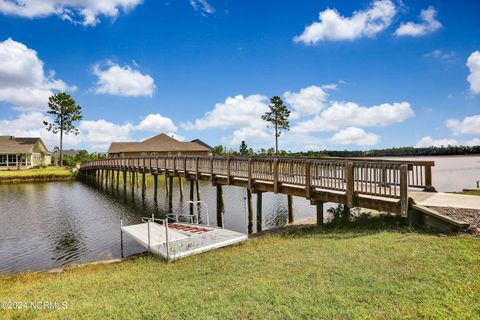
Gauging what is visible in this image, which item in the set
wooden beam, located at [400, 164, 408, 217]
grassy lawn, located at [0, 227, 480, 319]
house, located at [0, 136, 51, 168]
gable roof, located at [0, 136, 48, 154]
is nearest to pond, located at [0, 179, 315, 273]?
grassy lawn, located at [0, 227, 480, 319]

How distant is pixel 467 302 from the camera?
4832mm

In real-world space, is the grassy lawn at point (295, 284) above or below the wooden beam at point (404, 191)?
below

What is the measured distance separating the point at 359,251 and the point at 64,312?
6584 mm

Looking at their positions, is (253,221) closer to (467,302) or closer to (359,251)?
(359,251)

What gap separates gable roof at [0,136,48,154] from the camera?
5822cm

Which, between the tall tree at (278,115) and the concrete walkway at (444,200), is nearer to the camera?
the concrete walkway at (444,200)

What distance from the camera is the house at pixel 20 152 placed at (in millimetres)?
57906

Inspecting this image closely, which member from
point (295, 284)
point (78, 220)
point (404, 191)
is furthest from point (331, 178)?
point (78, 220)

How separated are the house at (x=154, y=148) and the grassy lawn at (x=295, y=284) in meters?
57.1

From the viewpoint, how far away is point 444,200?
34.4 ft

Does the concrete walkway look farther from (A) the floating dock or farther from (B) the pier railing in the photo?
(A) the floating dock

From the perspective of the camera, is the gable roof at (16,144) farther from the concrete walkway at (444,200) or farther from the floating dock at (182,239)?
the concrete walkway at (444,200)

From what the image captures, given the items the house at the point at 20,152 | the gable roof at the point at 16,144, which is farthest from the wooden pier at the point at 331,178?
the gable roof at the point at 16,144

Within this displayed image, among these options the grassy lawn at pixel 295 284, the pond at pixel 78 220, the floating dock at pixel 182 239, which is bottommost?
the pond at pixel 78 220
